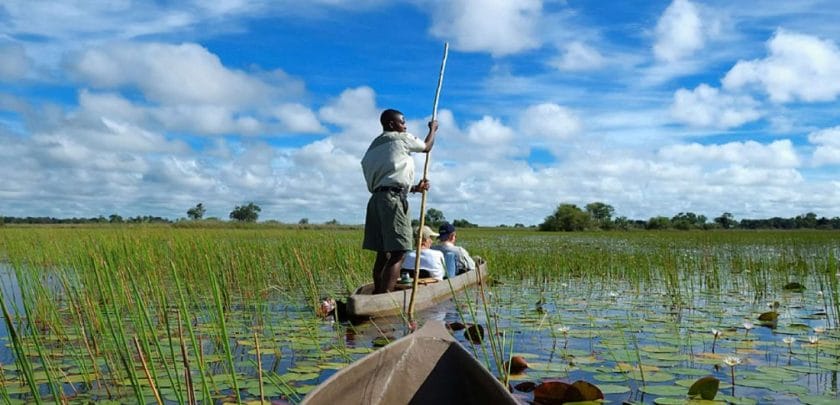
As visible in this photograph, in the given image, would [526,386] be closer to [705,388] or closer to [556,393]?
[556,393]

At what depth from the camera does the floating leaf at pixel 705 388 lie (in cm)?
308

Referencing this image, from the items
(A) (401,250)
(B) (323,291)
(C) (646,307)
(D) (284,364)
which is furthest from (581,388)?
(B) (323,291)

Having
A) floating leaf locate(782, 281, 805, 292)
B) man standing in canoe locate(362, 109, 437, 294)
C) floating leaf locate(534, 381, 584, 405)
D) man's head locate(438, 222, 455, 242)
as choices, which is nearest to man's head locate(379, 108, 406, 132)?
man standing in canoe locate(362, 109, 437, 294)

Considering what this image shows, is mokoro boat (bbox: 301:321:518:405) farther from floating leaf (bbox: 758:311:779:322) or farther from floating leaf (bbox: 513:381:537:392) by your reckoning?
floating leaf (bbox: 758:311:779:322)

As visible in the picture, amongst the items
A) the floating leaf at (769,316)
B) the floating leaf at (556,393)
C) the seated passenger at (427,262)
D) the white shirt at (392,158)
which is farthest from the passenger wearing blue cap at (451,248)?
the floating leaf at (556,393)

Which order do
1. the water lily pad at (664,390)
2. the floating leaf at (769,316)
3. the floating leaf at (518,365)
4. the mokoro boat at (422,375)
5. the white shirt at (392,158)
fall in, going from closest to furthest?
1. the mokoro boat at (422,375)
2. the water lily pad at (664,390)
3. the floating leaf at (518,365)
4. the floating leaf at (769,316)
5. the white shirt at (392,158)

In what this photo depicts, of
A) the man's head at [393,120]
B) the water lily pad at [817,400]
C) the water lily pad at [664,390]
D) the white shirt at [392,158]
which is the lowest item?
the water lily pad at [664,390]

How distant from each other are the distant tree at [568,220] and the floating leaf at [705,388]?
45341 millimetres

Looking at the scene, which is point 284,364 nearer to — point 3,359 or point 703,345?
point 3,359

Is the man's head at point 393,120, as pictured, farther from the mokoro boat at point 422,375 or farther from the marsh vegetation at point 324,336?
the mokoro boat at point 422,375

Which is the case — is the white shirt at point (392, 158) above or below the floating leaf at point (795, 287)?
above

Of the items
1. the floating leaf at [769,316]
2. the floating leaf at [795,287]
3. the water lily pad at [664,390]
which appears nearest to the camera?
the water lily pad at [664,390]

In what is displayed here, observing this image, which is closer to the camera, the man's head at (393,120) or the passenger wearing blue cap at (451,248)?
the man's head at (393,120)

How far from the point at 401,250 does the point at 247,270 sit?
3.20 metres
